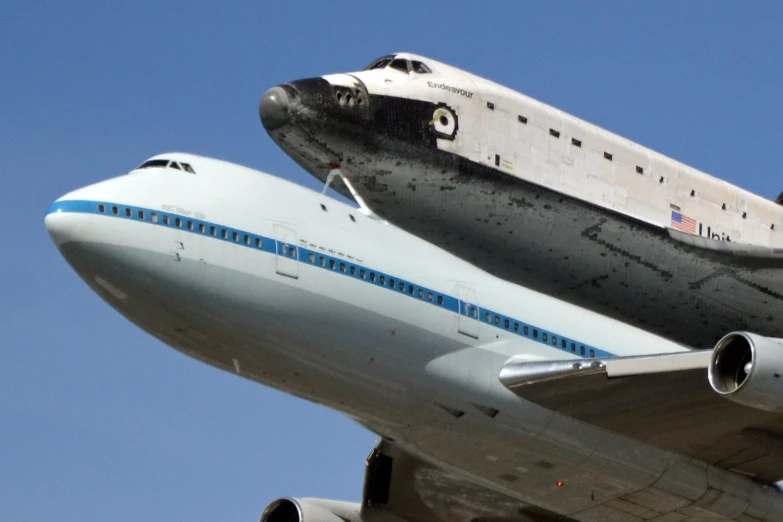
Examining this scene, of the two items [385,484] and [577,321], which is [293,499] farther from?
[577,321]

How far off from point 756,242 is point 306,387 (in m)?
14.2

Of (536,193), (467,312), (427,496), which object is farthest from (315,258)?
(427,496)

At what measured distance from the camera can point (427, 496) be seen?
3634 centimetres

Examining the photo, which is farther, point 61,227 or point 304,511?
point 304,511

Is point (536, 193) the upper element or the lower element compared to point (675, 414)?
upper

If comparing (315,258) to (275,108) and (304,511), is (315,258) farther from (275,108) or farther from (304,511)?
(304,511)

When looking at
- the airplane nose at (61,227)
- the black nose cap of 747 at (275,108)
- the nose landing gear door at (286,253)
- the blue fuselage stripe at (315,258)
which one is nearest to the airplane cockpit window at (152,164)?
the blue fuselage stripe at (315,258)

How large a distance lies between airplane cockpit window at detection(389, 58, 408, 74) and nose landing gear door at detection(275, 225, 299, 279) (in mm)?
7921

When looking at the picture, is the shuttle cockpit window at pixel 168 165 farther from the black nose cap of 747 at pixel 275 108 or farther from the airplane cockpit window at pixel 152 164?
the black nose cap of 747 at pixel 275 108

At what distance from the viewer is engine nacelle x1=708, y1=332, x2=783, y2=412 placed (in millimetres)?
29312

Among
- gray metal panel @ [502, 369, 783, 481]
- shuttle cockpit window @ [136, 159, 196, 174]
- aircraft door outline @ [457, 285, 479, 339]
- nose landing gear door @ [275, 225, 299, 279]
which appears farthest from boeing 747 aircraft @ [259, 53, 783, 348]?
gray metal panel @ [502, 369, 783, 481]

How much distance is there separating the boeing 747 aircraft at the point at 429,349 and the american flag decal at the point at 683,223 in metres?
4.40

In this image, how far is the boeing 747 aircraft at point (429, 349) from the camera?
2941 cm

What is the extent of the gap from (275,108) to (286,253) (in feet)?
17.0
